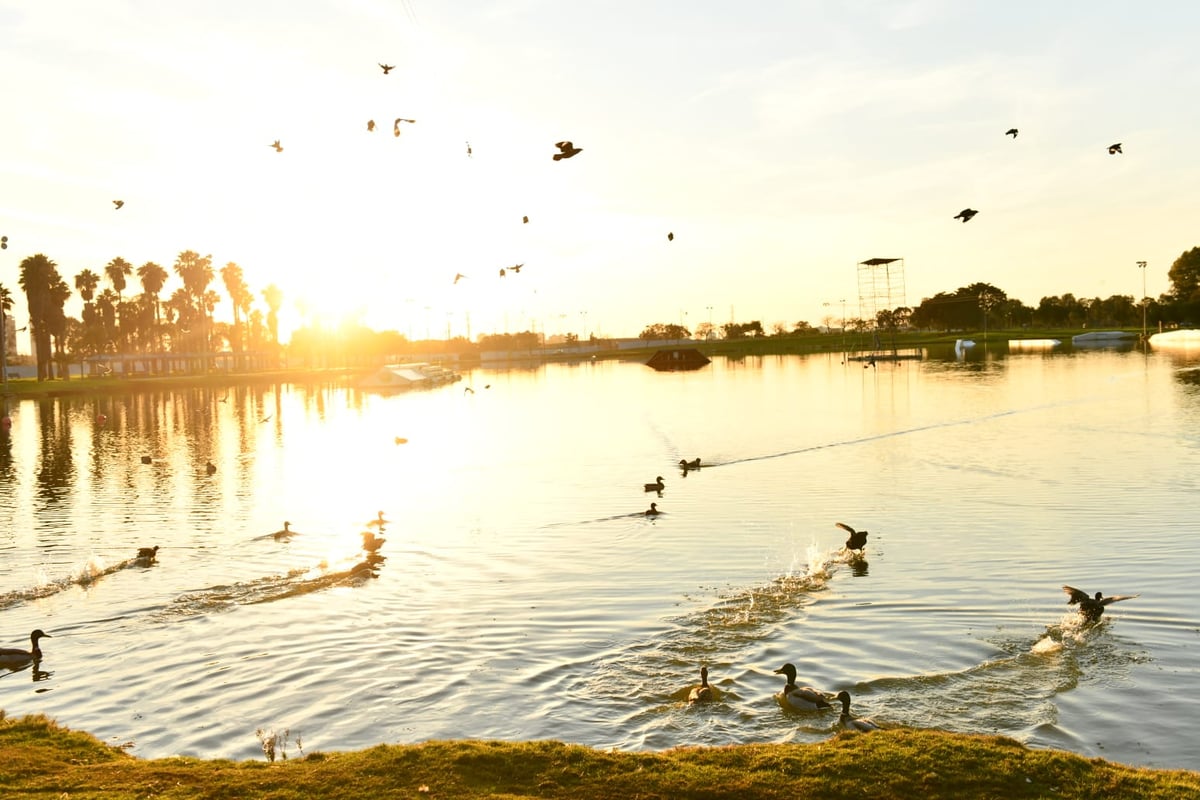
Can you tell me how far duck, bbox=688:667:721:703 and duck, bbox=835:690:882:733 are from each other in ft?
7.13

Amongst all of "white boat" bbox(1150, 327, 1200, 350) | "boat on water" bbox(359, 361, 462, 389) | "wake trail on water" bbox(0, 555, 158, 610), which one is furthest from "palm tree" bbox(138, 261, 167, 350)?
"white boat" bbox(1150, 327, 1200, 350)

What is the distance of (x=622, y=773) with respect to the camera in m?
11.6

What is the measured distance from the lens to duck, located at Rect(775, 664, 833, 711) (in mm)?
14969

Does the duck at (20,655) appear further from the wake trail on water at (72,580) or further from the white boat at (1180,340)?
the white boat at (1180,340)

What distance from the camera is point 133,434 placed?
74688mm

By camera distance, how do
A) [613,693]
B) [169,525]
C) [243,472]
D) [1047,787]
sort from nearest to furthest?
[1047,787] → [613,693] → [169,525] → [243,472]

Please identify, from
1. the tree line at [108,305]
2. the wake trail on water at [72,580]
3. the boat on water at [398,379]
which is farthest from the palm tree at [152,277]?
the wake trail on water at [72,580]

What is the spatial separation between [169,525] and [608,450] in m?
28.1

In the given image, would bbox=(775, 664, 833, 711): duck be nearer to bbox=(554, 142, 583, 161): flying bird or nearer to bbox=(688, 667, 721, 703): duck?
bbox=(688, 667, 721, 703): duck

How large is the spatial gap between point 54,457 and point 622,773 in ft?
198

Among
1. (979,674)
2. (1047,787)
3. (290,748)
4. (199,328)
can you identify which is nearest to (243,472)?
(290,748)

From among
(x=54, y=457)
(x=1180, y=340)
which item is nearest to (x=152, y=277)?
(x=54, y=457)

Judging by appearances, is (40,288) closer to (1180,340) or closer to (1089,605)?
(1089,605)

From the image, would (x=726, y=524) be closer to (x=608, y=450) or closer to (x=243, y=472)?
(x=608, y=450)
